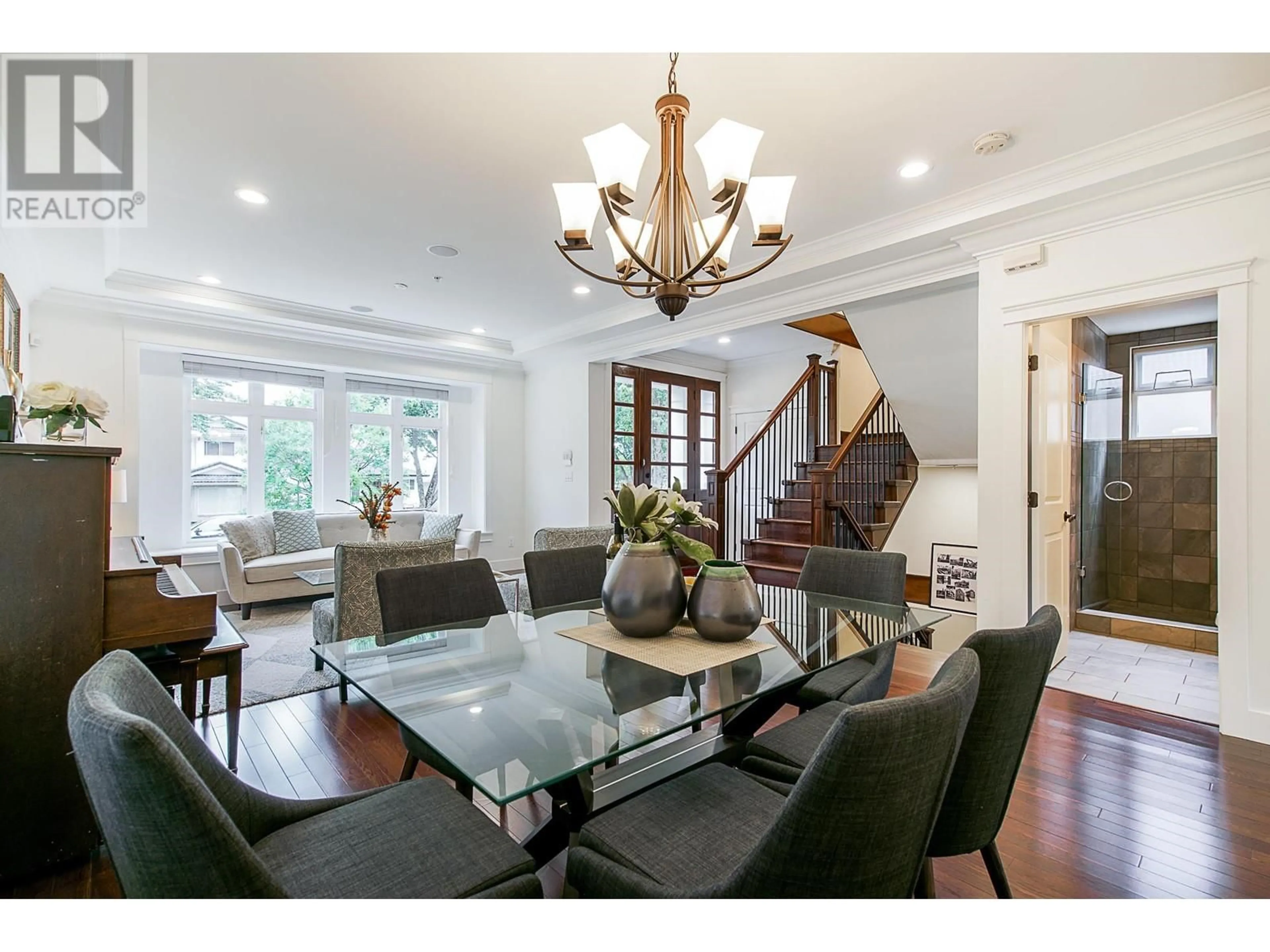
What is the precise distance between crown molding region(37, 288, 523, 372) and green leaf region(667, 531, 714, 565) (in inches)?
195

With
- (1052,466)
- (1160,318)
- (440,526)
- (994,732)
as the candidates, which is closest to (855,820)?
(994,732)

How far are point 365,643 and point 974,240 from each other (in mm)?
3584

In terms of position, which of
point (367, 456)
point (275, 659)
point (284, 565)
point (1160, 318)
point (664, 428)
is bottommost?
point (275, 659)

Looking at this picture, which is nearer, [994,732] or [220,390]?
[994,732]

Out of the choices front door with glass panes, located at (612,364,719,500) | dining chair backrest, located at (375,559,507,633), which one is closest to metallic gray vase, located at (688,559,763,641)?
dining chair backrest, located at (375,559,507,633)

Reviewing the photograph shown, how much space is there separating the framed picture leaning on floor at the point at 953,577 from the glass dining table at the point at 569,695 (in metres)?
3.58

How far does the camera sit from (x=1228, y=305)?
2.60m

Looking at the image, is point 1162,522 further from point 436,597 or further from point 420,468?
point 420,468

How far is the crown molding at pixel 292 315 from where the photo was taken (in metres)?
4.55

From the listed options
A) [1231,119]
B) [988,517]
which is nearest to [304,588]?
[988,517]

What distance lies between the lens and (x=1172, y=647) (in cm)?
404

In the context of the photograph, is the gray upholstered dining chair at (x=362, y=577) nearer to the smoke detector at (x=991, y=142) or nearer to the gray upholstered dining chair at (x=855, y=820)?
the gray upholstered dining chair at (x=855, y=820)

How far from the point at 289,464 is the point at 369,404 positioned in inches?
40.3

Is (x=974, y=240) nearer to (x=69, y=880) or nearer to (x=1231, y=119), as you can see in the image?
(x=1231, y=119)
